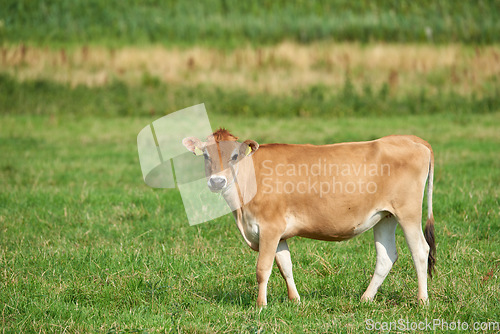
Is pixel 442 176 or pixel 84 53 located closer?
pixel 442 176

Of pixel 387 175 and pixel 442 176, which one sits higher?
pixel 387 175

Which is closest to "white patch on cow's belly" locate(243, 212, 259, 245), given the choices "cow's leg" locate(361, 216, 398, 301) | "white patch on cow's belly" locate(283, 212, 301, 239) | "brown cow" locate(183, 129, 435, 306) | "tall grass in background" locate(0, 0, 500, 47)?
"brown cow" locate(183, 129, 435, 306)

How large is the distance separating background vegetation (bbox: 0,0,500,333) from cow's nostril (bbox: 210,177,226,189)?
1.06 meters

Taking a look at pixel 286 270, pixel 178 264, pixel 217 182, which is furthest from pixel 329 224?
pixel 178 264

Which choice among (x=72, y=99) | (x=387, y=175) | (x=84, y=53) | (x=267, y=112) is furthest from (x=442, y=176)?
(x=84, y=53)

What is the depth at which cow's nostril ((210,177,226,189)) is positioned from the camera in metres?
5.03

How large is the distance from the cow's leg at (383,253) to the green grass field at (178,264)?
0.54ft

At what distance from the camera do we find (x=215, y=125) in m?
15.3

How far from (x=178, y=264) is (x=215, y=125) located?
916 centimetres

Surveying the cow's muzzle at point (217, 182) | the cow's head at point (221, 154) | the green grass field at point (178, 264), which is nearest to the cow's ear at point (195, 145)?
the cow's head at point (221, 154)

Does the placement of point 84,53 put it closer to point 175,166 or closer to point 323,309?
point 175,166

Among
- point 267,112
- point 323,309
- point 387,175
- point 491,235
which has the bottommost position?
point 267,112

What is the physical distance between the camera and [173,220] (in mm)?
8109

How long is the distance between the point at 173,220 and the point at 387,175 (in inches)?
136
